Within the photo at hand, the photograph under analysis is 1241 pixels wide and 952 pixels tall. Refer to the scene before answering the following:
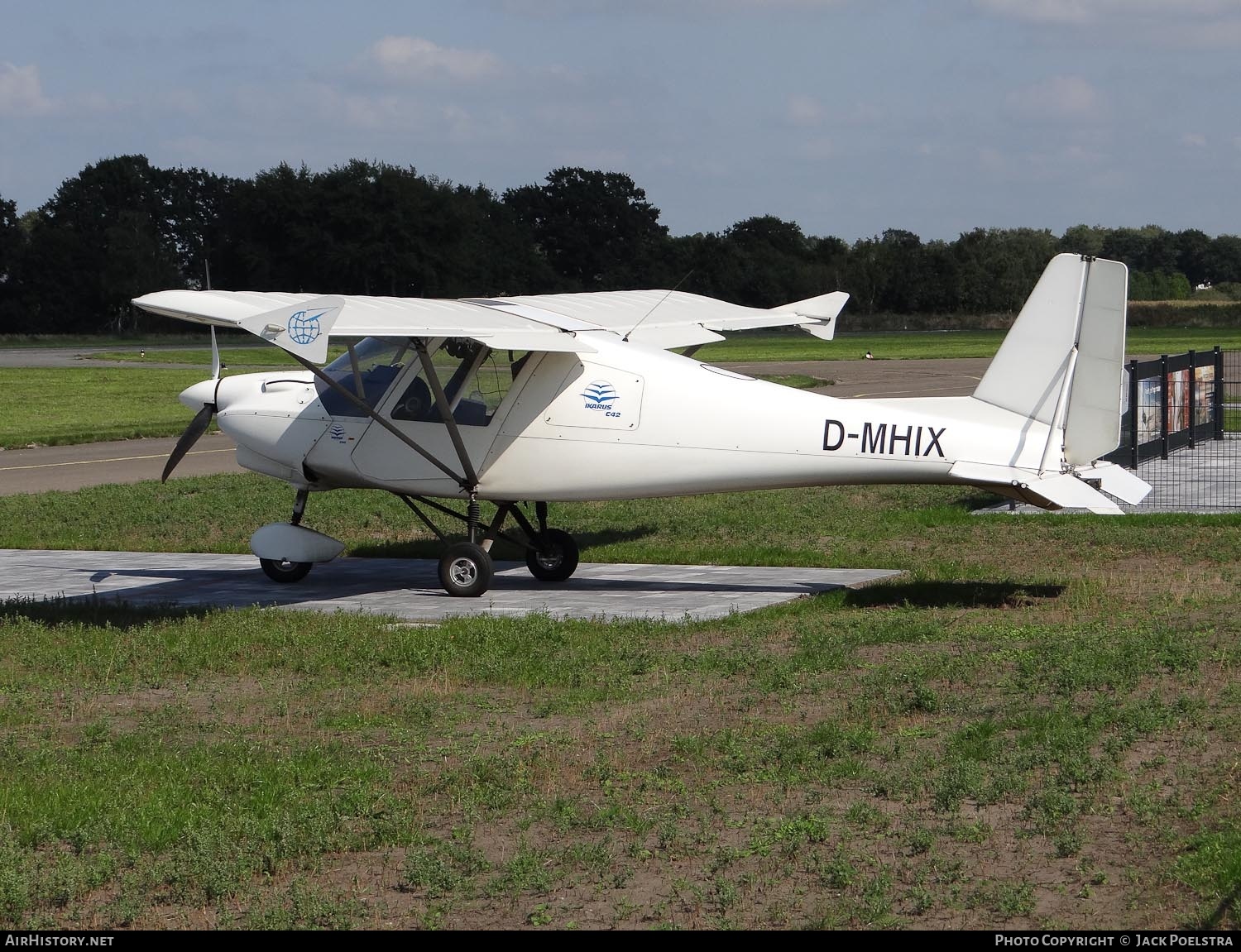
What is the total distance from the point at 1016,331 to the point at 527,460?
4582mm

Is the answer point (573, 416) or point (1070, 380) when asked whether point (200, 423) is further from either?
point (1070, 380)

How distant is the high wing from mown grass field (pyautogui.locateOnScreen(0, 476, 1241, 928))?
247 cm

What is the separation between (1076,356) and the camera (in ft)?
38.8

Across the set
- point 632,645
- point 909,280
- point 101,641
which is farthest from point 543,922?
point 909,280

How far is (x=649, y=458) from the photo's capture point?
13.3 meters

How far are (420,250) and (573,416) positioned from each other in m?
85.7

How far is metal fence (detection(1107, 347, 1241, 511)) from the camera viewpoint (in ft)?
64.0

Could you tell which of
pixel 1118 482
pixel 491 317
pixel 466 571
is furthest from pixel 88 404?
pixel 1118 482

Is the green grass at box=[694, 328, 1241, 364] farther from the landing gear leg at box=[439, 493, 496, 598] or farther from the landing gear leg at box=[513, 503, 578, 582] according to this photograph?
the landing gear leg at box=[439, 493, 496, 598]

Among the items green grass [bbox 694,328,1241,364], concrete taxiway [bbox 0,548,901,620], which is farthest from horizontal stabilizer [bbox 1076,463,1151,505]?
green grass [bbox 694,328,1241,364]

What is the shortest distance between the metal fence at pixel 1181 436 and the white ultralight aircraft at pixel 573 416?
6.77m

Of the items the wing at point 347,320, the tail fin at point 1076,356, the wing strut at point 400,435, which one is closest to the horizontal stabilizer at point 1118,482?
the tail fin at point 1076,356

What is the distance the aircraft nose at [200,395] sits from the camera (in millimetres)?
14812
